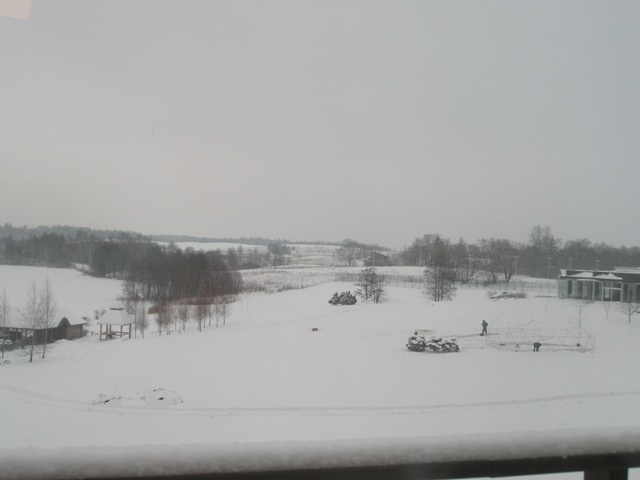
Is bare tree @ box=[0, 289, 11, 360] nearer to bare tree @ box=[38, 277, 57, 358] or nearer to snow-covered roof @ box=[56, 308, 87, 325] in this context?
bare tree @ box=[38, 277, 57, 358]

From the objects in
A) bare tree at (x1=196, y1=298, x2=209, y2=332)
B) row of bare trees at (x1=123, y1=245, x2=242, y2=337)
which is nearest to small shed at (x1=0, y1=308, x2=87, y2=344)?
row of bare trees at (x1=123, y1=245, x2=242, y2=337)

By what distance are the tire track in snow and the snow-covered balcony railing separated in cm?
319

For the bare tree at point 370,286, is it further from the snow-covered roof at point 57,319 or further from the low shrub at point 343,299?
the snow-covered roof at point 57,319

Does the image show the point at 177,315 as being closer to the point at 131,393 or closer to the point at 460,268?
the point at 131,393

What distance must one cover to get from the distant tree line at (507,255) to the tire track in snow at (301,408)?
1.40m

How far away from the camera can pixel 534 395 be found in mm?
4305

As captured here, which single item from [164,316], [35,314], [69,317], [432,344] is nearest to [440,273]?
[432,344]

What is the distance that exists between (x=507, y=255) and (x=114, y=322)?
4.62 meters

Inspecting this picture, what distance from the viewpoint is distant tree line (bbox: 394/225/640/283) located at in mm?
4598

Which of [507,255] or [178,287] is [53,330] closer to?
[178,287]

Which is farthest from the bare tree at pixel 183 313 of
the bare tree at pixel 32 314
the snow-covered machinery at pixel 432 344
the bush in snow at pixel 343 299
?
the snow-covered machinery at pixel 432 344

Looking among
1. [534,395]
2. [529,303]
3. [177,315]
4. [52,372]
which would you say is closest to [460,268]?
[529,303]

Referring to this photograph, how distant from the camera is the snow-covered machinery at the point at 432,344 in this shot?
218 inches

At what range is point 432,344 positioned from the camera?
559cm
